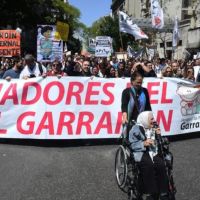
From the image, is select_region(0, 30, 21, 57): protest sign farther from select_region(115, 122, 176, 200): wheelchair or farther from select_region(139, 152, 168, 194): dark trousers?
select_region(139, 152, 168, 194): dark trousers

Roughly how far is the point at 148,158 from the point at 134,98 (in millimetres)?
1748

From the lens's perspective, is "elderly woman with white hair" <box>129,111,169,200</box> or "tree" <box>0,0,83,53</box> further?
"tree" <box>0,0,83,53</box>

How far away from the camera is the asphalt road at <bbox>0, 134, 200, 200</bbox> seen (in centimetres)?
717

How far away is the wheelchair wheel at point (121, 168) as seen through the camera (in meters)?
6.98

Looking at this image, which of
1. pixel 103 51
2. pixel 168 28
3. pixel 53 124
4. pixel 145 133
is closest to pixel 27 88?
pixel 53 124

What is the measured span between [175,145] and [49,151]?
242 centimetres

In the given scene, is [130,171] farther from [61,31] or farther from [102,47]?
[102,47]

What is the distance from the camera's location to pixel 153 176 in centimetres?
637

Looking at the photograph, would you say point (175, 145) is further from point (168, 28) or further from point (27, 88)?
point (168, 28)

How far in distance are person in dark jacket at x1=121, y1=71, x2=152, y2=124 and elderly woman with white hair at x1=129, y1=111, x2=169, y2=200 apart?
120 cm

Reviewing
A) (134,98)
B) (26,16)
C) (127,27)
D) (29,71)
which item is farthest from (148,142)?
(26,16)

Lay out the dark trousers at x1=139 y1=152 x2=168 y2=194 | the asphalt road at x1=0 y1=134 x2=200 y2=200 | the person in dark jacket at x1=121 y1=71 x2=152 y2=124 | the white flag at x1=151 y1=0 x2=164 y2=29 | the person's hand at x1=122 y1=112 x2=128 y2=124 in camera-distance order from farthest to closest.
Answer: the white flag at x1=151 y1=0 x2=164 y2=29
the person in dark jacket at x1=121 y1=71 x2=152 y2=124
the person's hand at x1=122 y1=112 x2=128 y2=124
the asphalt road at x1=0 y1=134 x2=200 y2=200
the dark trousers at x1=139 y1=152 x2=168 y2=194

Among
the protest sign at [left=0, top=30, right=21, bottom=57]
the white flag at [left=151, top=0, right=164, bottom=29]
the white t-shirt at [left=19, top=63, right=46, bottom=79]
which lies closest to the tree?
the white flag at [left=151, top=0, right=164, bottom=29]

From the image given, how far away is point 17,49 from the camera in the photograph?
64.4ft
